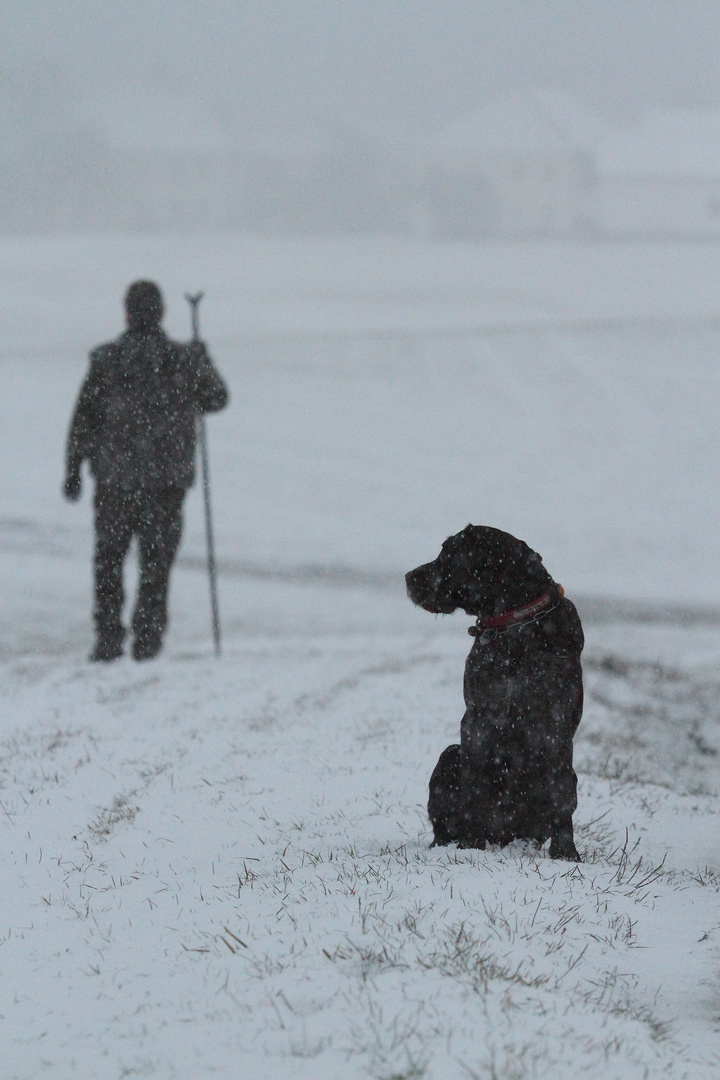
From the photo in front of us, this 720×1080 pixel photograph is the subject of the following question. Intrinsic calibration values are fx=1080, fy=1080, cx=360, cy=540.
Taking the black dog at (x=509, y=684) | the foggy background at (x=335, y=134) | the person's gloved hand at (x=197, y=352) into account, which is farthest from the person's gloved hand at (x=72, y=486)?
the foggy background at (x=335, y=134)

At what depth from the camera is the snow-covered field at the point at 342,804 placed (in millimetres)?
2787

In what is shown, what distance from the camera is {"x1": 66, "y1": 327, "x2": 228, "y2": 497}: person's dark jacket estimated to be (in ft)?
26.6

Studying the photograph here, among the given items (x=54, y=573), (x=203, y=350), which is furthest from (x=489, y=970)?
(x=54, y=573)

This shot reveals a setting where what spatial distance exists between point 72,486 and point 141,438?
0.71m

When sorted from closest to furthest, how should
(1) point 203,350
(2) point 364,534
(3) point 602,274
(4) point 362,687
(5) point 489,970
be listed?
(5) point 489,970 → (4) point 362,687 → (1) point 203,350 → (2) point 364,534 → (3) point 602,274

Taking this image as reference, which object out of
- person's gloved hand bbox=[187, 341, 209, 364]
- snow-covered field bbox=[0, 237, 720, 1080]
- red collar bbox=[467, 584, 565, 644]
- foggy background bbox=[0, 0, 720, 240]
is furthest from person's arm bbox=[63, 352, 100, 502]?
foggy background bbox=[0, 0, 720, 240]

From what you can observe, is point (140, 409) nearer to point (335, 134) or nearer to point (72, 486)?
point (72, 486)

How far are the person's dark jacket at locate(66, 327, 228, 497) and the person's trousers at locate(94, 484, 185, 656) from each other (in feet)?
0.41

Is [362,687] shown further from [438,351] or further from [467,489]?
[438,351]

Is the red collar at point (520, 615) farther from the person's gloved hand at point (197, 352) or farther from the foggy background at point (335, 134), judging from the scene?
the foggy background at point (335, 134)

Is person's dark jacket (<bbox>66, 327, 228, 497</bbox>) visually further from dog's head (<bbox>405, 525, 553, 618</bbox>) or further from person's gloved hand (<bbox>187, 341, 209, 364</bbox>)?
dog's head (<bbox>405, 525, 553, 618</bbox>)

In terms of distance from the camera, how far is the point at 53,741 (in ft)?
20.0

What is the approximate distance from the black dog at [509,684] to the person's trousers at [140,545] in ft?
15.6

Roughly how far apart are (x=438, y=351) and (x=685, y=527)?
642 inches
